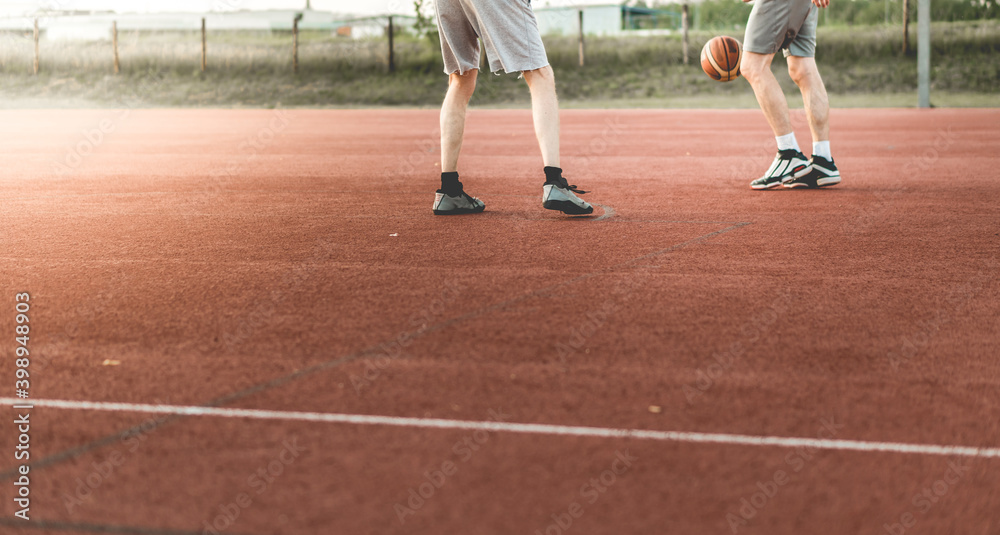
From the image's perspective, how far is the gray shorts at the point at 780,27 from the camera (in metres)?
7.04

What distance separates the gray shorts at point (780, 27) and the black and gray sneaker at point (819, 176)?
30.5 inches

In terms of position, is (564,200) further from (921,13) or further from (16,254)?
(921,13)

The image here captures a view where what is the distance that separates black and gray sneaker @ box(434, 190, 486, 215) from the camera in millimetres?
5969

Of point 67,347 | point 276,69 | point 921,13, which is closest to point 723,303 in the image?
point 67,347

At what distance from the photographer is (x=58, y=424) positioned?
2.49 m

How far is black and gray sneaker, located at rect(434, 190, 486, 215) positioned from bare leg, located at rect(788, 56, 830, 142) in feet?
8.89

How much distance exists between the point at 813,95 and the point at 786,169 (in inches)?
25.9

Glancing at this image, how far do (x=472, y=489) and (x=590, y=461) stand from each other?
30 centimetres

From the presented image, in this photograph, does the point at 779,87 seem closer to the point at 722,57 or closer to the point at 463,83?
the point at 722,57

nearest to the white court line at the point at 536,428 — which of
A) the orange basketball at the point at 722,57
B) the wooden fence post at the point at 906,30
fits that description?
the orange basketball at the point at 722,57

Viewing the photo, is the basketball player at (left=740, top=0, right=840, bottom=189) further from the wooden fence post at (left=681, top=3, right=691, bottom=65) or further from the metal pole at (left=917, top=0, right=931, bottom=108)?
the wooden fence post at (left=681, top=3, right=691, bottom=65)

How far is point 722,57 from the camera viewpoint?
835 centimetres

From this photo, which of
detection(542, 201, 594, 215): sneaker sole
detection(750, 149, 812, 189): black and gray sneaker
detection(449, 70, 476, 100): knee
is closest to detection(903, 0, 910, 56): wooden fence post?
detection(750, 149, 812, 189): black and gray sneaker

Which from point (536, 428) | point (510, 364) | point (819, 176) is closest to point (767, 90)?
point (819, 176)
